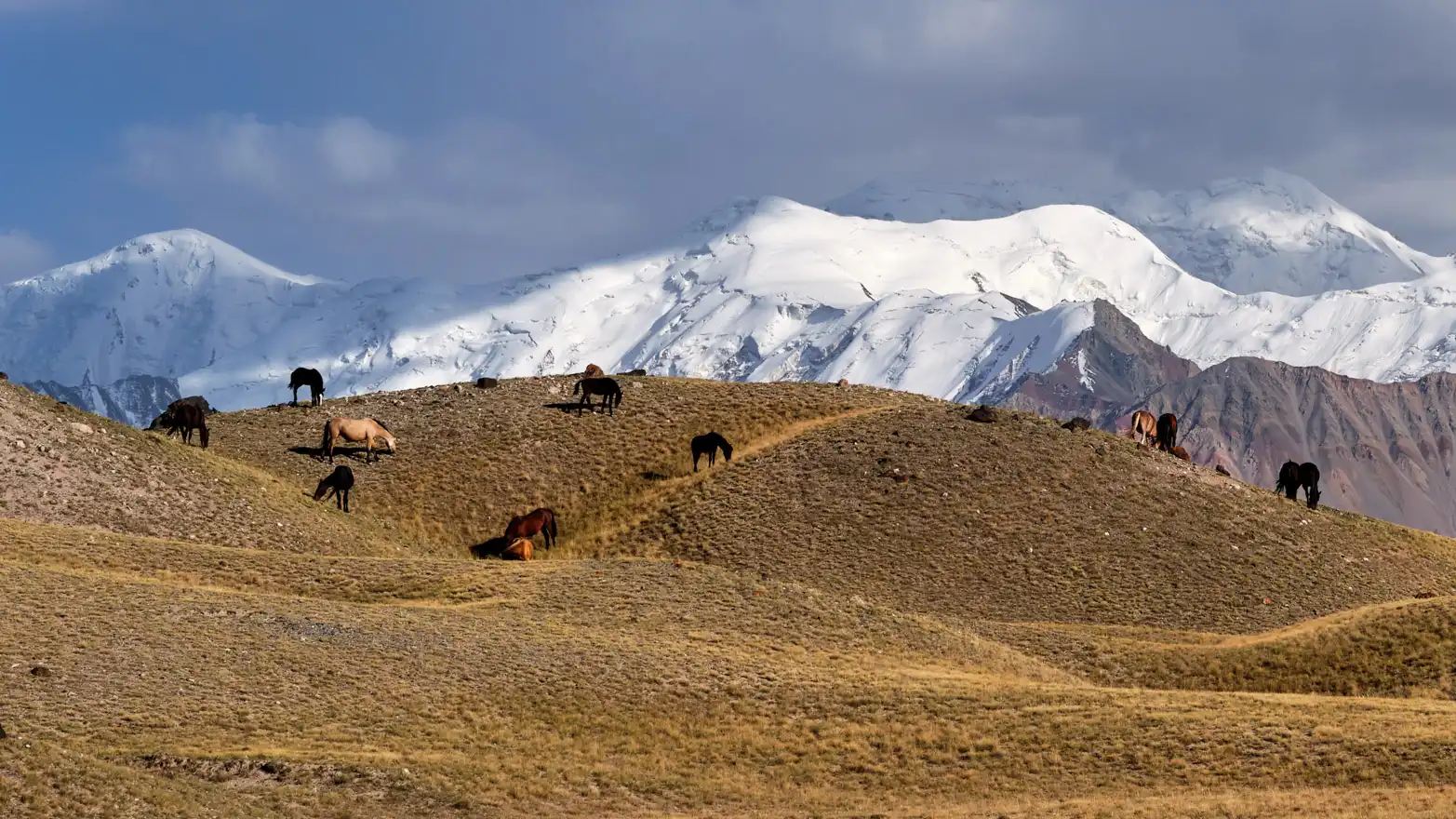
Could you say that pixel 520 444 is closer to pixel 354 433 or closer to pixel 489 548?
pixel 354 433

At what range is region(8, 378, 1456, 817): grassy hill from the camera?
3962 centimetres

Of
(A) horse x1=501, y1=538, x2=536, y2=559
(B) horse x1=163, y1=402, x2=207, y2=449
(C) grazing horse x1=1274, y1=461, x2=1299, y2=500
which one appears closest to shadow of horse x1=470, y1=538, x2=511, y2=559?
(A) horse x1=501, y1=538, x2=536, y2=559

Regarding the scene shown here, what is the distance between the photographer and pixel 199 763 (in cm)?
3769

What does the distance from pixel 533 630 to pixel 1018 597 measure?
24930 millimetres

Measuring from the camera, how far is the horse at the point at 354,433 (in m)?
82.8

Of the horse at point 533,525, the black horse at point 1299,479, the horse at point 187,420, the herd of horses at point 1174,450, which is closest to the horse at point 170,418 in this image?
the horse at point 187,420

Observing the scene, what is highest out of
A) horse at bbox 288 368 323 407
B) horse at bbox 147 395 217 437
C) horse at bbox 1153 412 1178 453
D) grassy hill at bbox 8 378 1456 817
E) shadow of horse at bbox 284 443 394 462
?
horse at bbox 1153 412 1178 453

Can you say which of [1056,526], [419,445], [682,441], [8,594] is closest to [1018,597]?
[1056,526]

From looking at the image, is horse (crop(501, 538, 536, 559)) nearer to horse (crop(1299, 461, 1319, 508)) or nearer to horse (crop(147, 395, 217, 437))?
horse (crop(147, 395, 217, 437))

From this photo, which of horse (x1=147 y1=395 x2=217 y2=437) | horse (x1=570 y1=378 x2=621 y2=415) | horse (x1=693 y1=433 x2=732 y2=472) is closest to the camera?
horse (x1=147 y1=395 x2=217 y2=437)

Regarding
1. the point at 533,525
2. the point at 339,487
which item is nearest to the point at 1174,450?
the point at 533,525

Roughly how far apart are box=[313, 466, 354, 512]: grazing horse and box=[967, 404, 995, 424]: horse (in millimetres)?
31094

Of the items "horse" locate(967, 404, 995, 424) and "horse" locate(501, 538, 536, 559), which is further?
"horse" locate(967, 404, 995, 424)

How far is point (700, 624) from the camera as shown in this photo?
55.5 metres
